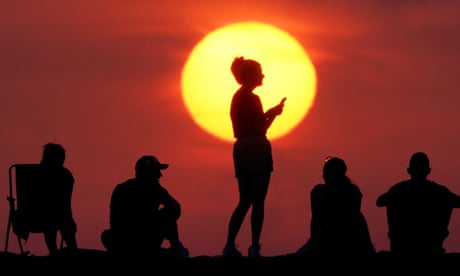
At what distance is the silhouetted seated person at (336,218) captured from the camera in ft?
44.0

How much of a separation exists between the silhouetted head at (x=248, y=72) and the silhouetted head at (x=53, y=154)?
7.84 feet

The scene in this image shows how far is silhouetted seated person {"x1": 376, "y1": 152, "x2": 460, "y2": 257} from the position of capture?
13.0 metres

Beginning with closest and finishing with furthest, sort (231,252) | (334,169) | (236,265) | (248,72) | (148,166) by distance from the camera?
(236,265)
(148,166)
(334,169)
(231,252)
(248,72)

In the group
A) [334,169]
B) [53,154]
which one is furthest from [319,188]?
[53,154]

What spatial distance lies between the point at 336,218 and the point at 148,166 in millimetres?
2197

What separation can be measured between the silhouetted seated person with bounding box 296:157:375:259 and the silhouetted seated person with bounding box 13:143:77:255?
3.26 meters

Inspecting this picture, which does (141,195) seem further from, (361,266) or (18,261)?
(361,266)

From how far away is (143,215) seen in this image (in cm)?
1321

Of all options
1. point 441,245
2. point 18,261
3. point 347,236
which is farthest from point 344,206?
point 18,261

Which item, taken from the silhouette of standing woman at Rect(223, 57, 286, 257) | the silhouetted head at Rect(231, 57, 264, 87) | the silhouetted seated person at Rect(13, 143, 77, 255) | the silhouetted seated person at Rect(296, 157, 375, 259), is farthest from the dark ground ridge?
the silhouetted head at Rect(231, 57, 264, 87)

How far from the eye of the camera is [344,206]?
1354 cm

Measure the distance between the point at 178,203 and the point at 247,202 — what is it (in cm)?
106

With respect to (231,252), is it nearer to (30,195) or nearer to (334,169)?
(334,169)

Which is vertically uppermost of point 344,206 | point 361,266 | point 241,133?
point 241,133
